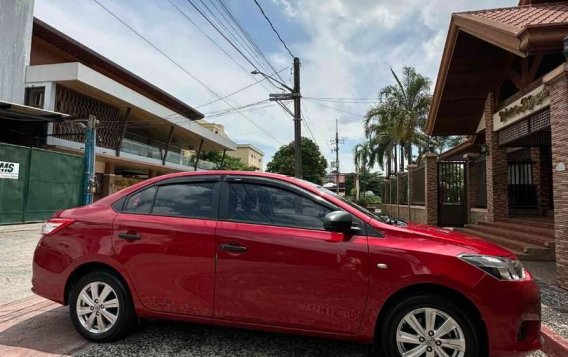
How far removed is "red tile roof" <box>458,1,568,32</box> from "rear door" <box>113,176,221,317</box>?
6.82 meters

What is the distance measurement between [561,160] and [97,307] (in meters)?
6.86

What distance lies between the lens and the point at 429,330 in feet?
11.0

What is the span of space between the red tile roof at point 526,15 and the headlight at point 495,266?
586 cm

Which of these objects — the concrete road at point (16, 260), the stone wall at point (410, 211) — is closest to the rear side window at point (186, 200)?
the concrete road at point (16, 260)

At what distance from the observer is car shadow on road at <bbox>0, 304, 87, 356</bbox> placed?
155 inches

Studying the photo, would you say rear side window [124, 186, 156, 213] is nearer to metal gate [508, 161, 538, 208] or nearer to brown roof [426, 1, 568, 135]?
brown roof [426, 1, 568, 135]

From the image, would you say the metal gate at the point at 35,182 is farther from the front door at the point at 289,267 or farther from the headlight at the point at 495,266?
the headlight at the point at 495,266

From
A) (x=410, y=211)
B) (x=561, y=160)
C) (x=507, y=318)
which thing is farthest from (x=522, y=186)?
(x=507, y=318)

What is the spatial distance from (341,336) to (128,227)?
7.25 feet

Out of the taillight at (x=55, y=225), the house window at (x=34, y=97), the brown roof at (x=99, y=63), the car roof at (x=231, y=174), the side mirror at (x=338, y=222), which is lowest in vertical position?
the taillight at (x=55, y=225)

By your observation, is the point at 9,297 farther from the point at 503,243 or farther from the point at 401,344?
the point at 503,243

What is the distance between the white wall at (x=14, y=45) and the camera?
2088 cm

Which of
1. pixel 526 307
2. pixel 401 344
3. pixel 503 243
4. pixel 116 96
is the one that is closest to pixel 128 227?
pixel 401 344

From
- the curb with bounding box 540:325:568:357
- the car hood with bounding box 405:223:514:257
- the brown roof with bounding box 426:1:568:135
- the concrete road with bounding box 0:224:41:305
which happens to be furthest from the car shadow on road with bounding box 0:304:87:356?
the brown roof with bounding box 426:1:568:135
